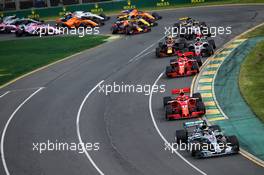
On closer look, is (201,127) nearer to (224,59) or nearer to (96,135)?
(96,135)

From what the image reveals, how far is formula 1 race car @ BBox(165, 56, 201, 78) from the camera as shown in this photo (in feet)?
131

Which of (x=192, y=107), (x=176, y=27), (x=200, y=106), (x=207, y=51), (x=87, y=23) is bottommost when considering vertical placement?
(x=87, y=23)

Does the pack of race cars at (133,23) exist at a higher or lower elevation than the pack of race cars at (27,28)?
higher

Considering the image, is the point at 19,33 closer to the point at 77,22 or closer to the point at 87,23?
the point at 77,22

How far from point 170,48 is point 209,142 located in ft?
66.8

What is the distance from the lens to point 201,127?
1089 inches

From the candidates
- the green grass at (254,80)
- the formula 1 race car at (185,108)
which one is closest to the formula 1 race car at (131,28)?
the green grass at (254,80)

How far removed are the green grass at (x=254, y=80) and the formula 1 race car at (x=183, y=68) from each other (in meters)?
2.93

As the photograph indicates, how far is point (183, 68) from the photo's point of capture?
39.9m

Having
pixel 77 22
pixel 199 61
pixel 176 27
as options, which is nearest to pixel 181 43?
pixel 199 61

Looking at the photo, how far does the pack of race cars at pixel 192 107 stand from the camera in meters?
26.3

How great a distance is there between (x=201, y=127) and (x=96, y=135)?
580 centimetres

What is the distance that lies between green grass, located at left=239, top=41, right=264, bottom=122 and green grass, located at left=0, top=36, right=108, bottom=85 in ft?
53.3

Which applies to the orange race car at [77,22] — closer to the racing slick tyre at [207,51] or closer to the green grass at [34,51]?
the green grass at [34,51]
